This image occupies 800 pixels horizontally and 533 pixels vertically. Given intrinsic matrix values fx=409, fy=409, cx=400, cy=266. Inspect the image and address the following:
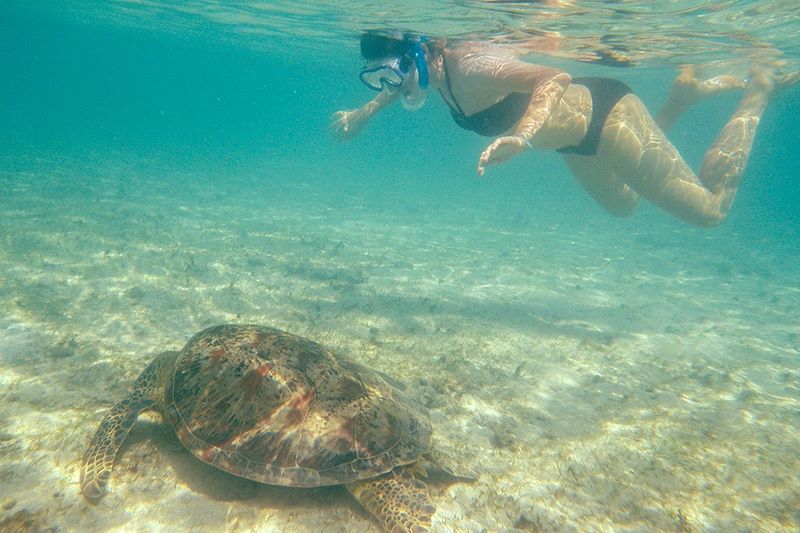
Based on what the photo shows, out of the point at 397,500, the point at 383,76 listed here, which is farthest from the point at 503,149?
the point at 397,500

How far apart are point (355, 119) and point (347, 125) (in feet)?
0.62

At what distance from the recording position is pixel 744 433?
195 inches

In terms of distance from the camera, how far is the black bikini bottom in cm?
657

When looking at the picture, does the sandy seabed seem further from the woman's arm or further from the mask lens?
the mask lens

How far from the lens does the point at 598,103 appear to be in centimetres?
658

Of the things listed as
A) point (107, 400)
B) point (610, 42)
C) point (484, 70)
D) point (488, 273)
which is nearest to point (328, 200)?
point (488, 273)

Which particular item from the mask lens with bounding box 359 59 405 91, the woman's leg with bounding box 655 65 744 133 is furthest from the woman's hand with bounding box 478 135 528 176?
the woman's leg with bounding box 655 65 744 133

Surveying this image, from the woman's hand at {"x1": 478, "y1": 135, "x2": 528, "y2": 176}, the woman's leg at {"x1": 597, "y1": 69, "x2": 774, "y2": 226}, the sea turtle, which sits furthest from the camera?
the woman's leg at {"x1": 597, "y1": 69, "x2": 774, "y2": 226}

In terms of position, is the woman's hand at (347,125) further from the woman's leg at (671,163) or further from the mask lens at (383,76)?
the woman's leg at (671,163)

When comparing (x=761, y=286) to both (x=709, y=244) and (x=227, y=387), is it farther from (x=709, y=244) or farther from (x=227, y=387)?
(x=227, y=387)

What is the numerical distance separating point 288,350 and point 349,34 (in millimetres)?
20327

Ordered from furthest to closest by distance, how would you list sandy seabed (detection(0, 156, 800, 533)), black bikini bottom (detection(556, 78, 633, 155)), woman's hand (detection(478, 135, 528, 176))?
black bikini bottom (detection(556, 78, 633, 155)) < woman's hand (detection(478, 135, 528, 176)) < sandy seabed (detection(0, 156, 800, 533))

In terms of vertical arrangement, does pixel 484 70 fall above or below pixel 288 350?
above

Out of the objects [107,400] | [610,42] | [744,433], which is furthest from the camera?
[610,42]
